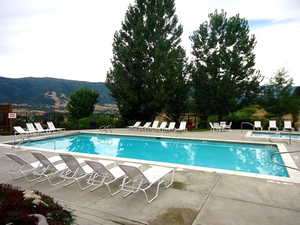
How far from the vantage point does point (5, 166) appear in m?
5.61

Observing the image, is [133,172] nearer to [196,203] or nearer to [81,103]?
[196,203]

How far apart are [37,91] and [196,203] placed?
39.0 m

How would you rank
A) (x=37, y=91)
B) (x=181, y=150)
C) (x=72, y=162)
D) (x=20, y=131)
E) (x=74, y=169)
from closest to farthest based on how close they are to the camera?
(x=72, y=162) < (x=74, y=169) < (x=181, y=150) < (x=20, y=131) < (x=37, y=91)

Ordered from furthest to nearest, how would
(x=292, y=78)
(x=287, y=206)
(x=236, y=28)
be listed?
(x=236, y=28) → (x=292, y=78) → (x=287, y=206)

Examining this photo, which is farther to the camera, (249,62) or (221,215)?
(249,62)

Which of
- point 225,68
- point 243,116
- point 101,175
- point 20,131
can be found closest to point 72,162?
point 101,175

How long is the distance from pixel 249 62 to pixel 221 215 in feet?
50.0

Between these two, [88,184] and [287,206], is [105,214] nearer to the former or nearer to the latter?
[88,184]

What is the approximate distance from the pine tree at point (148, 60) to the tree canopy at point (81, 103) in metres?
2.36

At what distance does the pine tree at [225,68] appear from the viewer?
50.4 ft

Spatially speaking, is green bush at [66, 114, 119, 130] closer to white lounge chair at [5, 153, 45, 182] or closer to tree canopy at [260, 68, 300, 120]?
white lounge chair at [5, 153, 45, 182]

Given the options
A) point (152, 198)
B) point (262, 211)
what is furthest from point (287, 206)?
point (152, 198)

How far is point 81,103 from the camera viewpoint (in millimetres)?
17016

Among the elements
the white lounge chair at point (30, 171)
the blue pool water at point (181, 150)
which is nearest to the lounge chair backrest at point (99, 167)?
the white lounge chair at point (30, 171)
